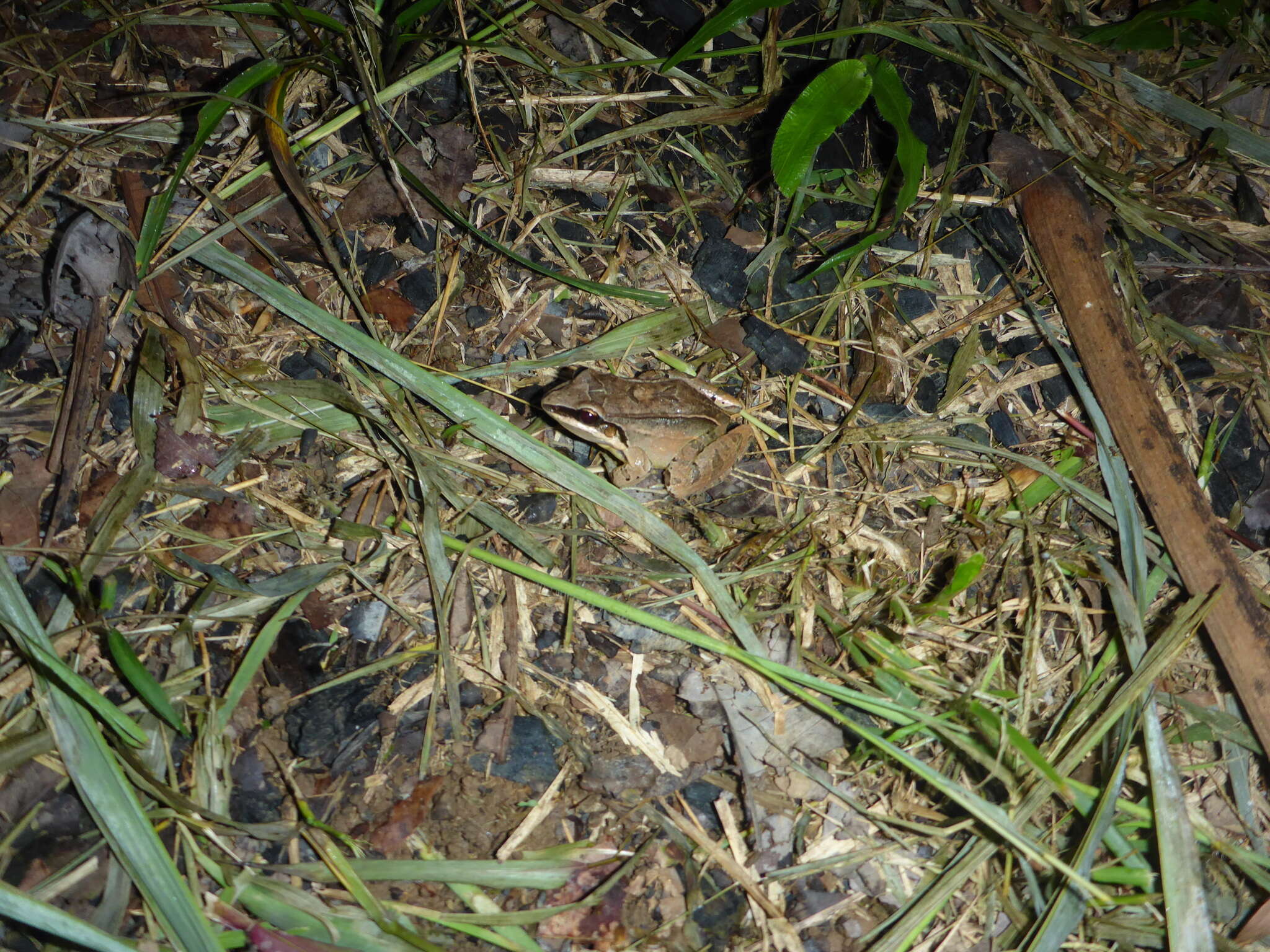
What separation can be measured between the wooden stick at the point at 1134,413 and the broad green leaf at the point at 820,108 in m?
0.88

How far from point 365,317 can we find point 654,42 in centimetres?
171

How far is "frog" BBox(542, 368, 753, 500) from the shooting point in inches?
102

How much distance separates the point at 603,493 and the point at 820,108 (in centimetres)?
159

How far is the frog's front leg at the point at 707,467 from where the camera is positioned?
8.74 ft

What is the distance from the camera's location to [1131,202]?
121 inches

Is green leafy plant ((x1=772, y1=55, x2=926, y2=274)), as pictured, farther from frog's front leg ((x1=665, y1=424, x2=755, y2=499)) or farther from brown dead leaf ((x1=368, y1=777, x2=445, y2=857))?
brown dead leaf ((x1=368, y1=777, x2=445, y2=857))

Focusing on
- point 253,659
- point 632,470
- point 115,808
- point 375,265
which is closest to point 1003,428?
point 632,470

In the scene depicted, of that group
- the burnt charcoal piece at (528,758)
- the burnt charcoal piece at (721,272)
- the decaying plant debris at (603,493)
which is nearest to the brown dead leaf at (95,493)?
the decaying plant debris at (603,493)

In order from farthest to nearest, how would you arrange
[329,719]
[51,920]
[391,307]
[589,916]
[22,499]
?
[391,307] < [22,499] < [329,719] < [589,916] < [51,920]

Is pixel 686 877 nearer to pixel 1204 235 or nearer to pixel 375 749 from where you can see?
pixel 375 749

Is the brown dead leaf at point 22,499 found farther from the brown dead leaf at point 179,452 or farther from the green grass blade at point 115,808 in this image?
the brown dead leaf at point 179,452

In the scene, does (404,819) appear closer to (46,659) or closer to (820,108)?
(46,659)

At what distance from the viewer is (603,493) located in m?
2.54

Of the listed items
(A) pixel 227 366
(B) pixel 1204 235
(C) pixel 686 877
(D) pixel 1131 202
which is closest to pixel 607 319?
(A) pixel 227 366
